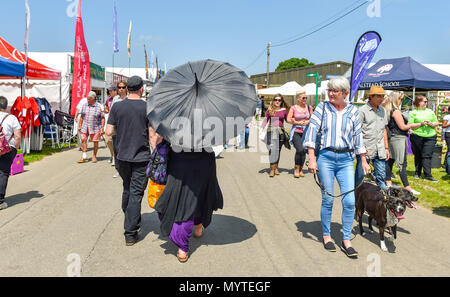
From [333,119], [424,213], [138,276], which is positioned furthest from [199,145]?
[424,213]

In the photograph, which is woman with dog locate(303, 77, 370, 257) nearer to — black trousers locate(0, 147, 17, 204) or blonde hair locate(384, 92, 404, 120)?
blonde hair locate(384, 92, 404, 120)

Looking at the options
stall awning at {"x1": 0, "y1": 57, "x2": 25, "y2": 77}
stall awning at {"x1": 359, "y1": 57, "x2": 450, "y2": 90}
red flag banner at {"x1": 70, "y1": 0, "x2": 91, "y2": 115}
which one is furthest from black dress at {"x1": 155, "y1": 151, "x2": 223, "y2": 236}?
red flag banner at {"x1": 70, "y1": 0, "x2": 91, "y2": 115}

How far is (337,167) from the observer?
407 cm

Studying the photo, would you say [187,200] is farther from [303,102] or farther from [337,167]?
[303,102]

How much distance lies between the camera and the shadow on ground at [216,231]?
4293mm

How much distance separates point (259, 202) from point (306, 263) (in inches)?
99.2

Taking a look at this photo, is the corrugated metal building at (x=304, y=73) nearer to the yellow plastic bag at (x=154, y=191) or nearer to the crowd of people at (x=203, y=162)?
the crowd of people at (x=203, y=162)

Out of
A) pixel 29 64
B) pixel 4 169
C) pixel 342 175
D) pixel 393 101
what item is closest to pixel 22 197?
pixel 4 169

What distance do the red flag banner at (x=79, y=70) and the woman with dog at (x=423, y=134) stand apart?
11284 millimetres

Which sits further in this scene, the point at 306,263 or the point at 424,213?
the point at 424,213

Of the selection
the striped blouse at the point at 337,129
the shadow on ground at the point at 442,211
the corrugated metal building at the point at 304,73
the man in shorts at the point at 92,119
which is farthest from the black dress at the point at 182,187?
the corrugated metal building at the point at 304,73

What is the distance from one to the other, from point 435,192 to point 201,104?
5.79m

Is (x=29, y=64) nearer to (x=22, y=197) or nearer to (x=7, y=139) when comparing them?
(x=22, y=197)

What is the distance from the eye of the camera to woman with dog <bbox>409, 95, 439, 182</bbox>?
26.2ft
